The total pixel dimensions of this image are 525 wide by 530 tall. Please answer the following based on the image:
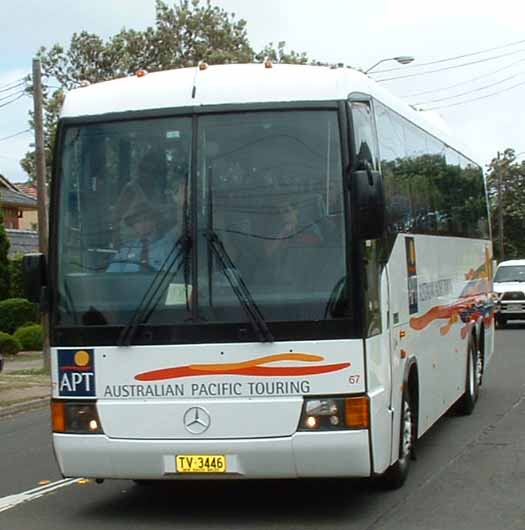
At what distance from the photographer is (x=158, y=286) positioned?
8.05 metres

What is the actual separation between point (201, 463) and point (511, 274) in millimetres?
28169

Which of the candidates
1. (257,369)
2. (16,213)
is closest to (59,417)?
(257,369)

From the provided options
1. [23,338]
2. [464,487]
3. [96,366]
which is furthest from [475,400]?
[23,338]

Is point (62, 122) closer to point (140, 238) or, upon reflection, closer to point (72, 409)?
point (140, 238)

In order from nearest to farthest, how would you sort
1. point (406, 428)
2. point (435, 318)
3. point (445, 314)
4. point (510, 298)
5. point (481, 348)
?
point (406, 428), point (435, 318), point (445, 314), point (481, 348), point (510, 298)

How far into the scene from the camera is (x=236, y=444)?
7.84 metres

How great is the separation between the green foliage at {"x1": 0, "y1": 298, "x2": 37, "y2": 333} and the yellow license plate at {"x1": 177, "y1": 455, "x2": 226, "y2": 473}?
23.5 metres

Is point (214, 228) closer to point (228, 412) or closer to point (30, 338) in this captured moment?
point (228, 412)

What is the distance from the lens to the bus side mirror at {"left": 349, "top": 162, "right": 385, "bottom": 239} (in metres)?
7.76


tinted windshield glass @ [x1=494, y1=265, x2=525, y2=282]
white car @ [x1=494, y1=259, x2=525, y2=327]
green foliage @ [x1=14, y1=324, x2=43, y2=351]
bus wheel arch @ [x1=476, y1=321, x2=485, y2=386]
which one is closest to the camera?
bus wheel arch @ [x1=476, y1=321, x2=485, y2=386]

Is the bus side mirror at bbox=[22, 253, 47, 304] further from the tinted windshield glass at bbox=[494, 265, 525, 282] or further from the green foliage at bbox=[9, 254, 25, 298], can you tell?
the tinted windshield glass at bbox=[494, 265, 525, 282]

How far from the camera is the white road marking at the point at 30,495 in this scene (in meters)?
9.27

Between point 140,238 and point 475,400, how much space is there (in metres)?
7.63

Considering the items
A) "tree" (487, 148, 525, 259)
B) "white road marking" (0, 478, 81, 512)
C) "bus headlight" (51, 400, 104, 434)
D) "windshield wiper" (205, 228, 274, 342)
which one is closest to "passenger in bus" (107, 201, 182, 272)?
"windshield wiper" (205, 228, 274, 342)
